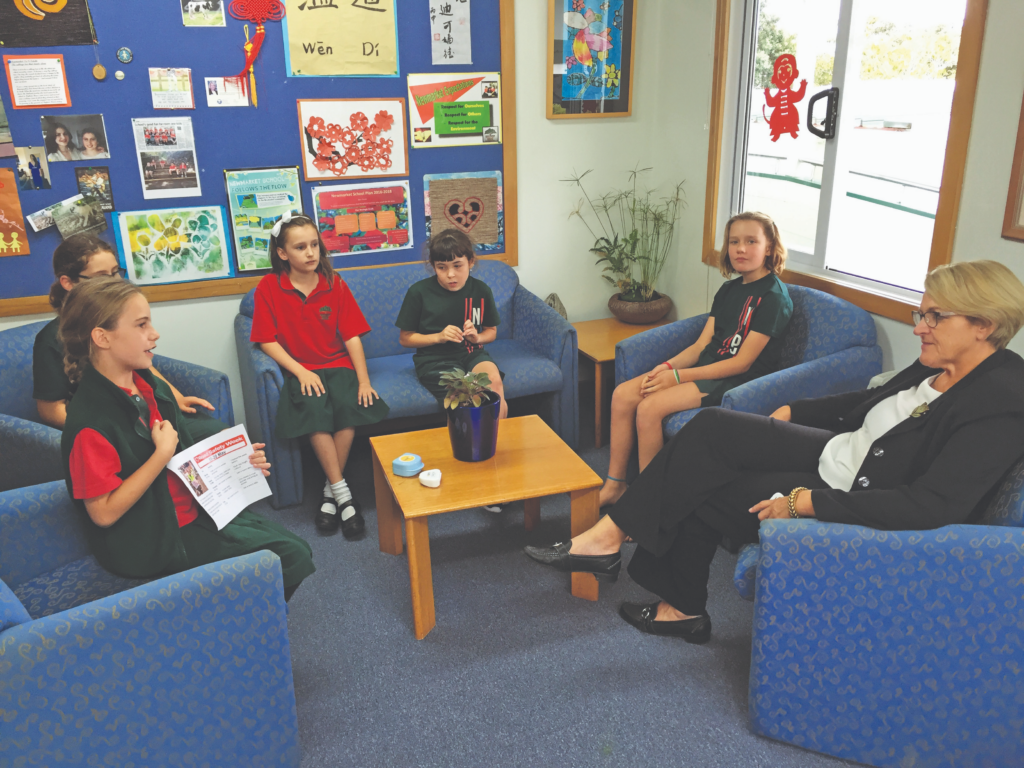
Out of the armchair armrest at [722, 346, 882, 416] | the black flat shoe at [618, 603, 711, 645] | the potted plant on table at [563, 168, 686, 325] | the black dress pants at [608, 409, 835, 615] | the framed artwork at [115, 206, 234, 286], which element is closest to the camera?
the black dress pants at [608, 409, 835, 615]

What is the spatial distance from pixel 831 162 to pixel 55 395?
119 inches

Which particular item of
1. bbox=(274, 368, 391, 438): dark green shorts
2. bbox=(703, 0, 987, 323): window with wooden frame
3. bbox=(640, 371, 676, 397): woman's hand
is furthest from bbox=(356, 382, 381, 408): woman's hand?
bbox=(703, 0, 987, 323): window with wooden frame

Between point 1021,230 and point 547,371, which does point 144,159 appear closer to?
point 547,371

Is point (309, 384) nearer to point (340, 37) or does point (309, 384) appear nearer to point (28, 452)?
point (28, 452)

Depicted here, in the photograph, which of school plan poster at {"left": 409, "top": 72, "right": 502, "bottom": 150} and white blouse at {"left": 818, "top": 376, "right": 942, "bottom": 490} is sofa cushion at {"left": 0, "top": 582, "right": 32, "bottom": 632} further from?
school plan poster at {"left": 409, "top": 72, "right": 502, "bottom": 150}

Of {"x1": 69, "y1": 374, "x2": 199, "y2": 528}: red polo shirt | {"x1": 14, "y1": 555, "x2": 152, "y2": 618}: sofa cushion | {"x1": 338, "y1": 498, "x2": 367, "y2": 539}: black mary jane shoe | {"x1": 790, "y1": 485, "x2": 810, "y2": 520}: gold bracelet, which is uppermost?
{"x1": 69, "y1": 374, "x2": 199, "y2": 528}: red polo shirt

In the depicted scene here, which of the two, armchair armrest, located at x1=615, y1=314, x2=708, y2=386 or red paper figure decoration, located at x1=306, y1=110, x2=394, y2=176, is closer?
armchair armrest, located at x1=615, y1=314, x2=708, y2=386

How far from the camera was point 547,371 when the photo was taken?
3.40 metres

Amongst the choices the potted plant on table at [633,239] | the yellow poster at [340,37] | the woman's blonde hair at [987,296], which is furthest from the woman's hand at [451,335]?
the woman's blonde hair at [987,296]

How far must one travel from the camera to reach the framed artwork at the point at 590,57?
379 cm

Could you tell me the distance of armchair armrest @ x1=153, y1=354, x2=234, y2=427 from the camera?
9.46 feet

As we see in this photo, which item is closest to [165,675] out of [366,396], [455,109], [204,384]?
[204,384]

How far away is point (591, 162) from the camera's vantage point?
13.3 feet

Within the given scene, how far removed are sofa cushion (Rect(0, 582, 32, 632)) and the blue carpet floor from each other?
0.78m
